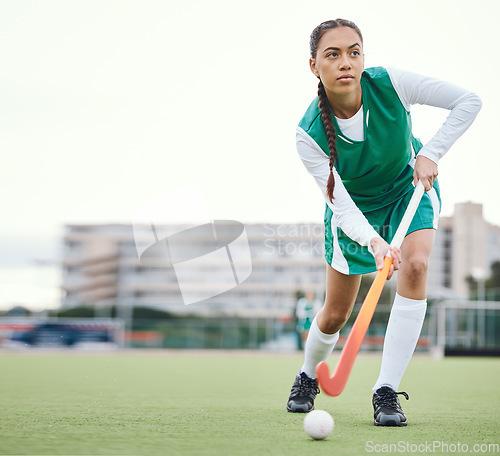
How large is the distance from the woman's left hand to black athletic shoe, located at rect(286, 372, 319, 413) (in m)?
1.23

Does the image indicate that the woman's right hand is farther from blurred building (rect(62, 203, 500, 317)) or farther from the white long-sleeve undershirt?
blurred building (rect(62, 203, 500, 317))

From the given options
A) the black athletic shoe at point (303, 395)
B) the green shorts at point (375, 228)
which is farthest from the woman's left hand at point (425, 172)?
the black athletic shoe at point (303, 395)

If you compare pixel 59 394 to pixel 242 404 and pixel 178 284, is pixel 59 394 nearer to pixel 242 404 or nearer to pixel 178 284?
pixel 242 404

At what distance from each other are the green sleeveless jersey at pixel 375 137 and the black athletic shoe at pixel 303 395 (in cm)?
111

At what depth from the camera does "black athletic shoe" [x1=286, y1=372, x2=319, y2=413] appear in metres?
3.61

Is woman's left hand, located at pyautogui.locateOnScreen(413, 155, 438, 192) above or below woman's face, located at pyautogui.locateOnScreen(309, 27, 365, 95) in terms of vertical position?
below

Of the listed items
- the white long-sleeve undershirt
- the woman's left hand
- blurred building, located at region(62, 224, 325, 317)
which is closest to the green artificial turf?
→ the white long-sleeve undershirt

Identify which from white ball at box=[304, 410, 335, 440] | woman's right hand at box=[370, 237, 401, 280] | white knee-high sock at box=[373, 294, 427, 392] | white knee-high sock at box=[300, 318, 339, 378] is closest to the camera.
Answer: white ball at box=[304, 410, 335, 440]

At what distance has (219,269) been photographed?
223ft

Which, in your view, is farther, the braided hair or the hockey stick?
the braided hair

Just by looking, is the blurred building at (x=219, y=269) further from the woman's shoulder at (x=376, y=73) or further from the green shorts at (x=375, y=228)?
the woman's shoulder at (x=376, y=73)

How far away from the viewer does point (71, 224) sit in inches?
3046

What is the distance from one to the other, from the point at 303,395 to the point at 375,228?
964 millimetres

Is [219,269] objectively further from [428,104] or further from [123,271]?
[428,104]
